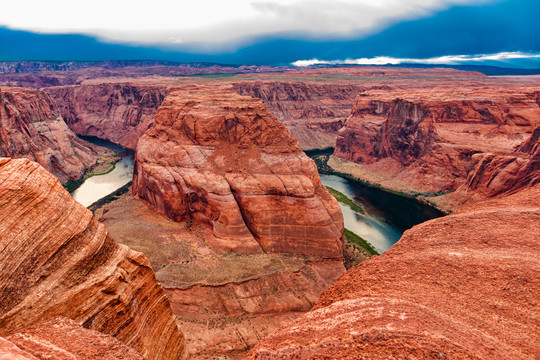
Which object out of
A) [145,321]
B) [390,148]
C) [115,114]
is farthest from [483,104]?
[115,114]

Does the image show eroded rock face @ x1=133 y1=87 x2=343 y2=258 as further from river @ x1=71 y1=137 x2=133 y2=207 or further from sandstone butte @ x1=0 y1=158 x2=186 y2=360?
river @ x1=71 y1=137 x2=133 y2=207

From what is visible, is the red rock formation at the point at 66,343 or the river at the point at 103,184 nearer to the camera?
the red rock formation at the point at 66,343

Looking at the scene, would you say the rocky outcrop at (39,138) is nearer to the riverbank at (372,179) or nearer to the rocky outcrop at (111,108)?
the rocky outcrop at (111,108)

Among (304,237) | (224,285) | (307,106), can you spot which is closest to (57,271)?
(224,285)

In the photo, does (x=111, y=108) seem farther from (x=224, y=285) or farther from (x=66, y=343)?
(x=66, y=343)

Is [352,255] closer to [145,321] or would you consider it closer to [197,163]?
[197,163]

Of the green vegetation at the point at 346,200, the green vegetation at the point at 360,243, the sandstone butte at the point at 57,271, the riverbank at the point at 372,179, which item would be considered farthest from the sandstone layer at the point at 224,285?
the riverbank at the point at 372,179

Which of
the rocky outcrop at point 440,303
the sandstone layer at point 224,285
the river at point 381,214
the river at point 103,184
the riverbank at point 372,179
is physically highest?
the rocky outcrop at point 440,303
